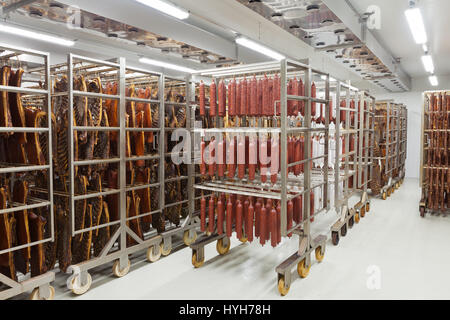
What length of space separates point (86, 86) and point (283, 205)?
263 centimetres

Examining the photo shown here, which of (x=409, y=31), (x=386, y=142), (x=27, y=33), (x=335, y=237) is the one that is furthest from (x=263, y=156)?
(x=409, y=31)

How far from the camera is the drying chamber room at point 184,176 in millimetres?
3479

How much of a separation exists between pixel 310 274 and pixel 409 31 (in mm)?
6469

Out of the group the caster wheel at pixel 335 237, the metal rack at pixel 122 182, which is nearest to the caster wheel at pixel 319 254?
the caster wheel at pixel 335 237

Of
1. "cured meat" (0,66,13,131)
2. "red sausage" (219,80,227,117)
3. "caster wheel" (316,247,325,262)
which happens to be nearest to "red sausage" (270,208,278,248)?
"caster wheel" (316,247,325,262)

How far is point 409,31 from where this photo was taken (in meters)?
7.70

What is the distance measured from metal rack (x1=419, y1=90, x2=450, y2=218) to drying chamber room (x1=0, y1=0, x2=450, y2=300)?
1.04 meters

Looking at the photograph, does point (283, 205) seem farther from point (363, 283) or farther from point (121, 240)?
point (121, 240)

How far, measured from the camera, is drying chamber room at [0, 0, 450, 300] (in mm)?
3479

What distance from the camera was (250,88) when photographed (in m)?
3.88

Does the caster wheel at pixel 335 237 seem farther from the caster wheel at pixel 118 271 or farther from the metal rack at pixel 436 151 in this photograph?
the caster wheel at pixel 118 271

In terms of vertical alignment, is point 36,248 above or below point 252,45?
below

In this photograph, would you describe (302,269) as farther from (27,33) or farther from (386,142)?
(386,142)

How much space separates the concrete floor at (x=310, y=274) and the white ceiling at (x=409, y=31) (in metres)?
4.13
